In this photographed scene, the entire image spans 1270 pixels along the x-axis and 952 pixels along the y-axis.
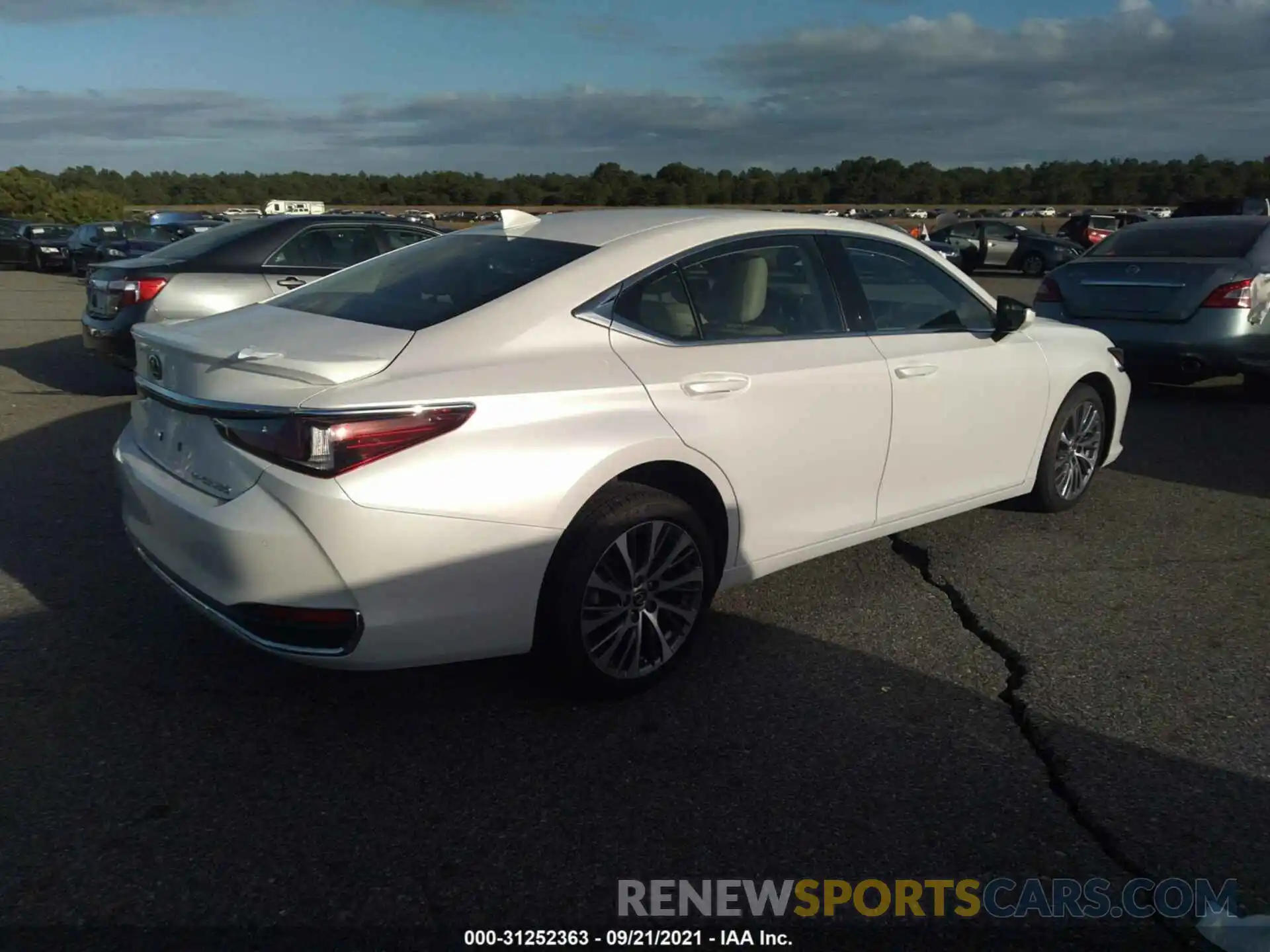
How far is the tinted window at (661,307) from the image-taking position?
12.0 feet

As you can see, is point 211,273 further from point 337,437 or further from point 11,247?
point 11,247

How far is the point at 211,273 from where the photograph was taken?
8.07 meters

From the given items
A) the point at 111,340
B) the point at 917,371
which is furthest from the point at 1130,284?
the point at 111,340

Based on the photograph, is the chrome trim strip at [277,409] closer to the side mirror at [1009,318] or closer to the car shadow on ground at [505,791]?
the car shadow on ground at [505,791]

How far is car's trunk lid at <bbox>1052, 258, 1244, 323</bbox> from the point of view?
825 cm

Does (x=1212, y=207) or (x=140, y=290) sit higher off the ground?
(x=1212, y=207)

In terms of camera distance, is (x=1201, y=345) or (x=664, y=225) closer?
(x=664, y=225)

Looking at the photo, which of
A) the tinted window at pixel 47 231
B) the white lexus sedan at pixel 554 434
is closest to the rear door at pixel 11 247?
the tinted window at pixel 47 231

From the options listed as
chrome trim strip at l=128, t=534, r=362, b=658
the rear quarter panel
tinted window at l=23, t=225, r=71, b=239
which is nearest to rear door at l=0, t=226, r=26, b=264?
Answer: tinted window at l=23, t=225, r=71, b=239

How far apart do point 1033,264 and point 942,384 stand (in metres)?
24.9

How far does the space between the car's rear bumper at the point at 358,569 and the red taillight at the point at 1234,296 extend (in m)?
6.98

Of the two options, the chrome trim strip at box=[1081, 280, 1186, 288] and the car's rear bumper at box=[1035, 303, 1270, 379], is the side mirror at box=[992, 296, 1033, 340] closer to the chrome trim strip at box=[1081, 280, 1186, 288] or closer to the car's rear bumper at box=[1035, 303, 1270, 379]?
the car's rear bumper at box=[1035, 303, 1270, 379]

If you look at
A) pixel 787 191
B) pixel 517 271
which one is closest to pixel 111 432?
pixel 517 271

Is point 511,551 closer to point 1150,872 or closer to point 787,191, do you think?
point 1150,872
